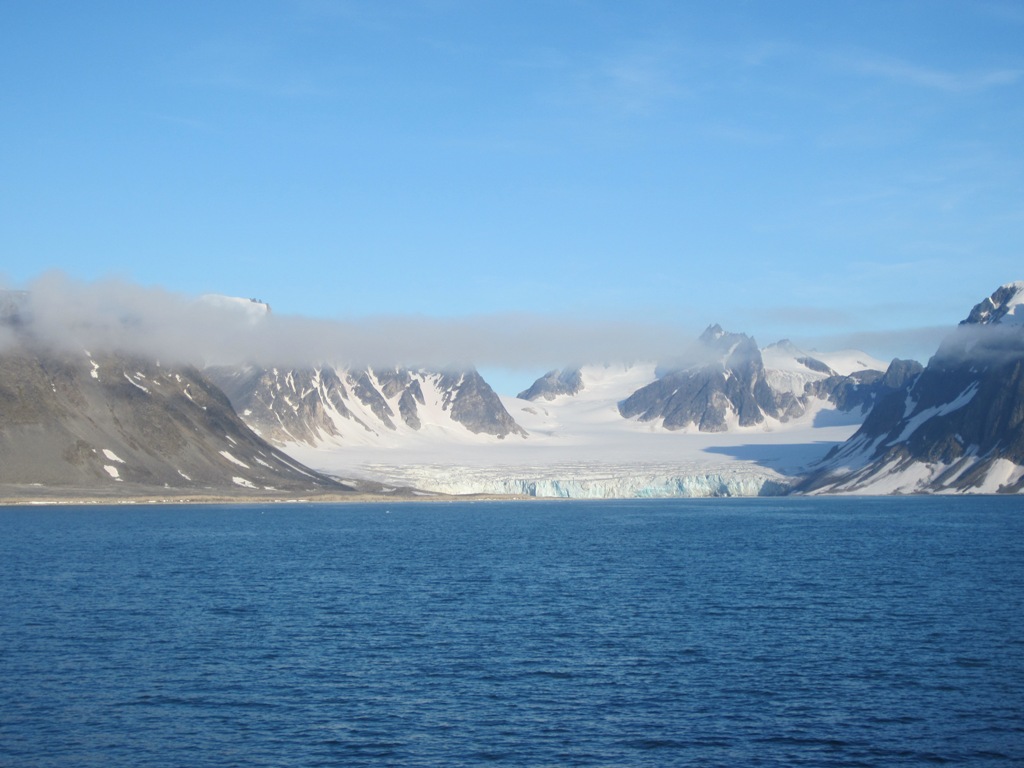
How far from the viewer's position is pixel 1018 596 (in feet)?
197

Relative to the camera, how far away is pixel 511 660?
4341 centimetres

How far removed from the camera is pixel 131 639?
47406 mm

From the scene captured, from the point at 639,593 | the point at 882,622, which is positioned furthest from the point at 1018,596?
the point at 639,593

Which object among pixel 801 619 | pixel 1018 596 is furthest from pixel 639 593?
pixel 1018 596

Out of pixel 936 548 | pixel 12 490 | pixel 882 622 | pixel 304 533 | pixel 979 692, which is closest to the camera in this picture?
pixel 979 692

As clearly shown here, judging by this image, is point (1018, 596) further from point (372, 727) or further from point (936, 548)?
point (372, 727)

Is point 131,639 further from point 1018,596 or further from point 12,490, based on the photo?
point 12,490

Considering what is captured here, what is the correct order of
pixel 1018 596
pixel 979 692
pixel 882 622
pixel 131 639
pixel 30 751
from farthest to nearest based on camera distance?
pixel 1018 596 → pixel 882 622 → pixel 131 639 → pixel 979 692 → pixel 30 751

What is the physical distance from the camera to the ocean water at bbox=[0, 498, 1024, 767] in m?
32.3

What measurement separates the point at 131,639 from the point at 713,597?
29816 millimetres

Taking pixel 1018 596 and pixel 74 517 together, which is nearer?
pixel 1018 596

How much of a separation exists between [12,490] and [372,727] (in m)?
162

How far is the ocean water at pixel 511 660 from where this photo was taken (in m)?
32.3

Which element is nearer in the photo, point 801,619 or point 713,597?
point 801,619
